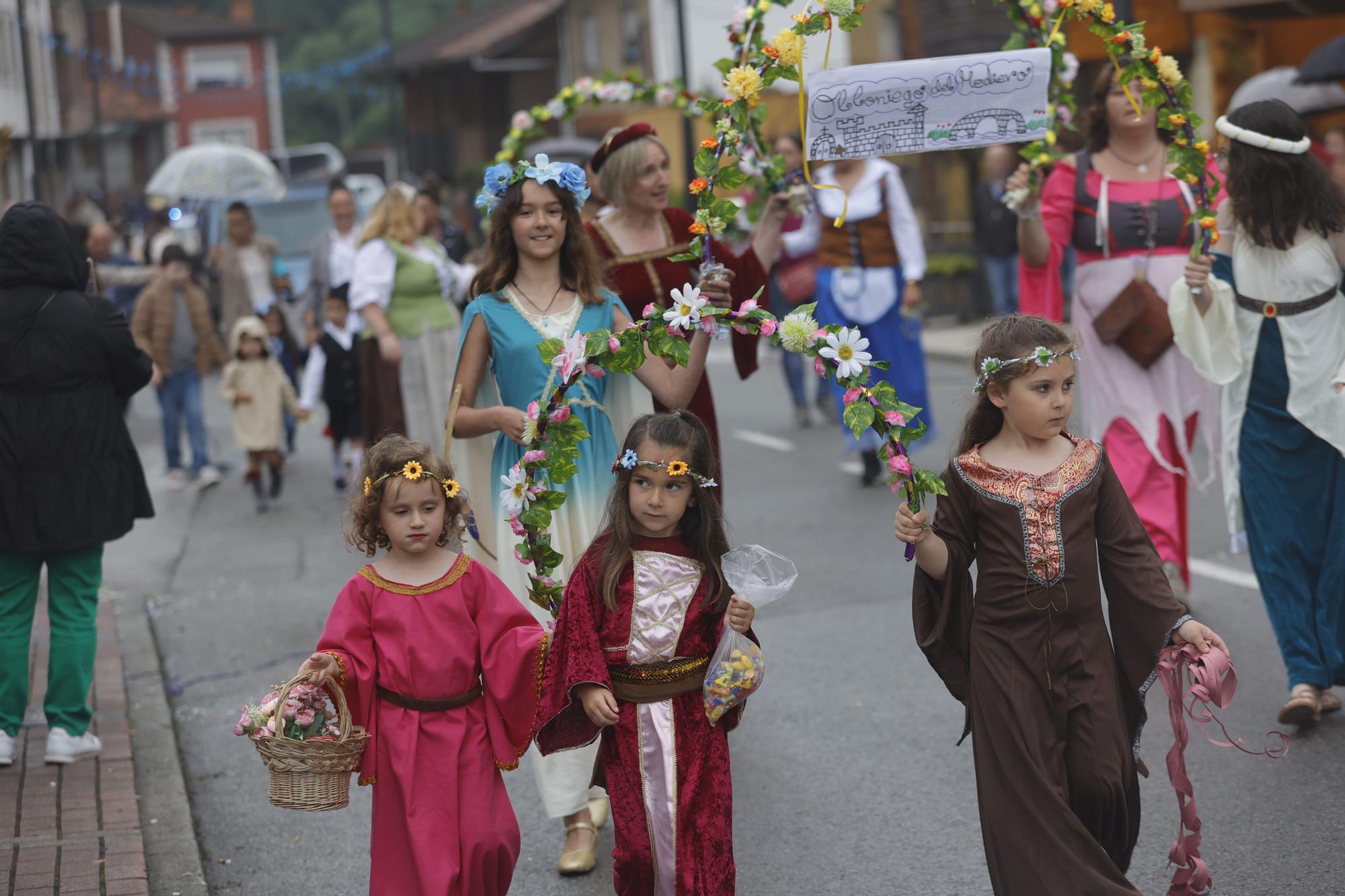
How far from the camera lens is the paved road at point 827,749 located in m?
4.80

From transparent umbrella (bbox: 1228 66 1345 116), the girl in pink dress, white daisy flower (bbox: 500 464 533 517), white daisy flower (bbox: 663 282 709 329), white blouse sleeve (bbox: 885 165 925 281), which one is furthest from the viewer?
transparent umbrella (bbox: 1228 66 1345 116)

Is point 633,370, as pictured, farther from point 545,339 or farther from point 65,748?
point 65,748

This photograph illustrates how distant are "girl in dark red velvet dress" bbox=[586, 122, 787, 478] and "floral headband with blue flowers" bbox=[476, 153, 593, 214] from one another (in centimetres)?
61

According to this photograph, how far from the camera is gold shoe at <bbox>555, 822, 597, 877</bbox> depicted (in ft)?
15.9

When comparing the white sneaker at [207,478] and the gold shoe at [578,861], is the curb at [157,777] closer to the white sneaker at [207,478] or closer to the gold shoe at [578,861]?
the gold shoe at [578,861]

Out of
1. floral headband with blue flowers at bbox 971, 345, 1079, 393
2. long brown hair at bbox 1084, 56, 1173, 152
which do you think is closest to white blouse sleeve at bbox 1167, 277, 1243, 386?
long brown hair at bbox 1084, 56, 1173, 152

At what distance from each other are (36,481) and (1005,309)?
11.7 metres

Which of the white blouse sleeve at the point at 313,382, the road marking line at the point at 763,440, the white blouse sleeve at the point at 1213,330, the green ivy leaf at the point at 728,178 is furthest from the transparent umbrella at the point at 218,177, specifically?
the green ivy leaf at the point at 728,178

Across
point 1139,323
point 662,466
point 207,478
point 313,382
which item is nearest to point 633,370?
point 662,466

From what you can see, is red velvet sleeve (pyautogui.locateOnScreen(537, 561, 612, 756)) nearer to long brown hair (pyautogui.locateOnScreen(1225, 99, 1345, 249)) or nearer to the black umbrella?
long brown hair (pyautogui.locateOnScreen(1225, 99, 1345, 249))

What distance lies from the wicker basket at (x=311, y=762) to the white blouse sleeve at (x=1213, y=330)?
3296mm

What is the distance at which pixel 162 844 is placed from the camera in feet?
16.7

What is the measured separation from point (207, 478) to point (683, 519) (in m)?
9.26

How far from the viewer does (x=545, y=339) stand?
4941 millimetres
